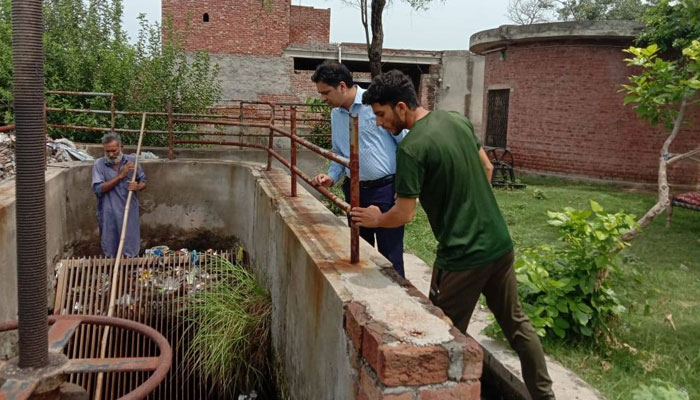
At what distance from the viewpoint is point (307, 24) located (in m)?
23.5

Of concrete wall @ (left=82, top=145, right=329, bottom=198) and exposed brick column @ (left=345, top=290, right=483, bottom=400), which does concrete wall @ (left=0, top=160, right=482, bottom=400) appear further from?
concrete wall @ (left=82, top=145, right=329, bottom=198)

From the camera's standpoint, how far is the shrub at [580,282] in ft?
13.3

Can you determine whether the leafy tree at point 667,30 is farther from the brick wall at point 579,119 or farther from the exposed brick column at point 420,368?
the exposed brick column at point 420,368

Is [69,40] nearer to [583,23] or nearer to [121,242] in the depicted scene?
[121,242]

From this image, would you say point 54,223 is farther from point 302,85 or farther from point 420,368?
point 302,85

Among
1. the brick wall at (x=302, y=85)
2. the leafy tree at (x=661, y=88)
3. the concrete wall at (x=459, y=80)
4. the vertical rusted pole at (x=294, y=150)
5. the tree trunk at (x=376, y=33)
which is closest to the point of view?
the vertical rusted pole at (x=294, y=150)

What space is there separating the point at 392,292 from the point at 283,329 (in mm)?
1741

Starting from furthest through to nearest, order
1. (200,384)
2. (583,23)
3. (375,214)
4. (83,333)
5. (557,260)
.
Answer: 1. (583,23)
2. (83,333)
3. (200,384)
4. (557,260)
5. (375,214)

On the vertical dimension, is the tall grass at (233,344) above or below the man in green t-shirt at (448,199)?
below

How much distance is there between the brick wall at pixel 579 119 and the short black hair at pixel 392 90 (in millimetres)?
11688

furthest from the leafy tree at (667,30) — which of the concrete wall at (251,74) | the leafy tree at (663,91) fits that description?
the concrete wall at (251,74)

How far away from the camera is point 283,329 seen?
4148mm

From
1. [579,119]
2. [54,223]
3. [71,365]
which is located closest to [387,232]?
[71,365]

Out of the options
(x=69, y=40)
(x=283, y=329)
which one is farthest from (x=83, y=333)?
(x=69, y=40)
